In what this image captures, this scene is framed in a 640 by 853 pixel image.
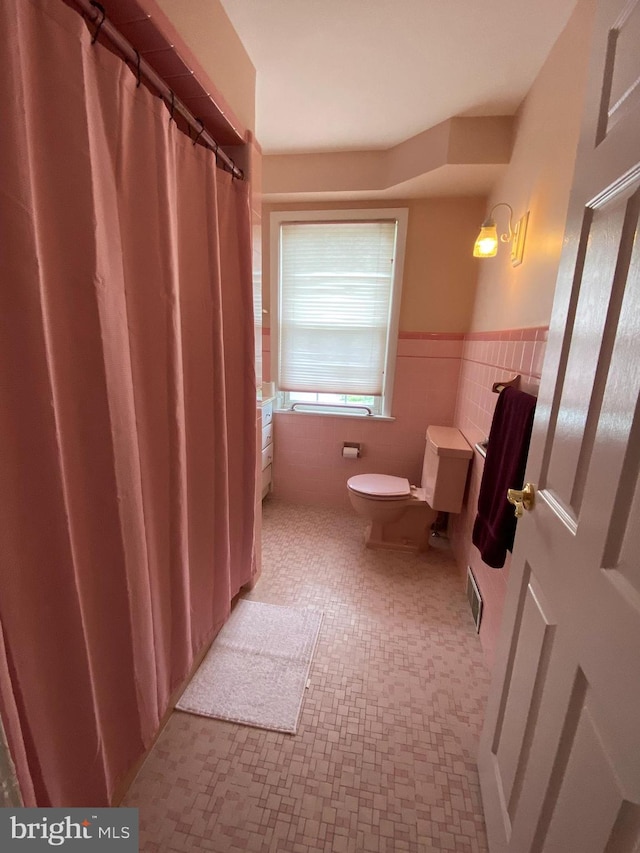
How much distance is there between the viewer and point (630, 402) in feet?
1.76

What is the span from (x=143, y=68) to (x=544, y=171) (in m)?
1.41

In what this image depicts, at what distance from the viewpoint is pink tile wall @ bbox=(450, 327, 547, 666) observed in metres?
1.43

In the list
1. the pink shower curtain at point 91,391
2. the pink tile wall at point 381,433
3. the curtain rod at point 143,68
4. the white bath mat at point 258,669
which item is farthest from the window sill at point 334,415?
the curtain rod at point 143,68

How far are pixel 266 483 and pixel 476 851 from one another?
7.19 feet

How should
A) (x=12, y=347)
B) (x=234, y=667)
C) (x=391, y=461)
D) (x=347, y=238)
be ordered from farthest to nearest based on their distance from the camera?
(x=391, y=461) → (x=347, y=238) → (x=234, y=667) → (x=12, y=347)

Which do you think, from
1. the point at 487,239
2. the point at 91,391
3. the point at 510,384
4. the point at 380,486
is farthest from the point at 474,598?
the point at 91,391

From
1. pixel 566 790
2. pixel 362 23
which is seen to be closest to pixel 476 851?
pixel 566 790

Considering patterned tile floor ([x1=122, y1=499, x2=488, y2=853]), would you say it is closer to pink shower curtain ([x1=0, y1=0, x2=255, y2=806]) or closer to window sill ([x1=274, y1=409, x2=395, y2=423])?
pink shower curtain ([x1=0, y1=0, x2=255, y2=806])

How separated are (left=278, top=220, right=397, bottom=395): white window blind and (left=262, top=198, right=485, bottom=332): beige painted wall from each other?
0.13 m

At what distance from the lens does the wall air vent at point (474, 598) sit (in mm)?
1719

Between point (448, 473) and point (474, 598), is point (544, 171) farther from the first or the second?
point (474, 598)

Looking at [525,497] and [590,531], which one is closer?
[590,531]

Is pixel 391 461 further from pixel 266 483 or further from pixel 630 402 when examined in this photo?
pixel 630 402

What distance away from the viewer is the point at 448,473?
82.6 inches
